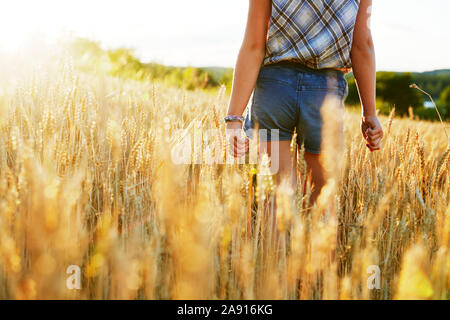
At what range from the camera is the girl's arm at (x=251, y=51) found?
119cm

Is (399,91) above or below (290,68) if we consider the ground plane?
above

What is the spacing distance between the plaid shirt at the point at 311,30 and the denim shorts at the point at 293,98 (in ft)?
0.12

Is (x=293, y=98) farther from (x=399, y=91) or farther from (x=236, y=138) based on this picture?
(x=399, y=91)

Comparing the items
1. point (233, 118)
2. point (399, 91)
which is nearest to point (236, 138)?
point (233, 118)

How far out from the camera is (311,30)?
1190 millimetres

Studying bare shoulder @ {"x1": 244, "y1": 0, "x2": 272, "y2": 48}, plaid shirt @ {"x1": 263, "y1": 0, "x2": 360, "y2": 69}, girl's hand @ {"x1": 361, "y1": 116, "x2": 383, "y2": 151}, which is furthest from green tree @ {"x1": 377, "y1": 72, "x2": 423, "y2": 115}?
bare shoulder @ {"x1": 244, "y1": 0, "x2": 272, "y2": 48}

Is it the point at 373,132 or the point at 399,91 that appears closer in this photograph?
the point at 373,132

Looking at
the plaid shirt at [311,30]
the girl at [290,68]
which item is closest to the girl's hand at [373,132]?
the girl at [290,68]

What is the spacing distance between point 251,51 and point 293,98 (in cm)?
21

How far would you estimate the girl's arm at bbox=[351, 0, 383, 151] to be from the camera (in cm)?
131

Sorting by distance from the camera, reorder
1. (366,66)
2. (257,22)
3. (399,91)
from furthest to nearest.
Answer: (399,91) < (366,66) < (257,22)

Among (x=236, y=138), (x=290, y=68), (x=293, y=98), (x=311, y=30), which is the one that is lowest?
(x=236, y=138)
